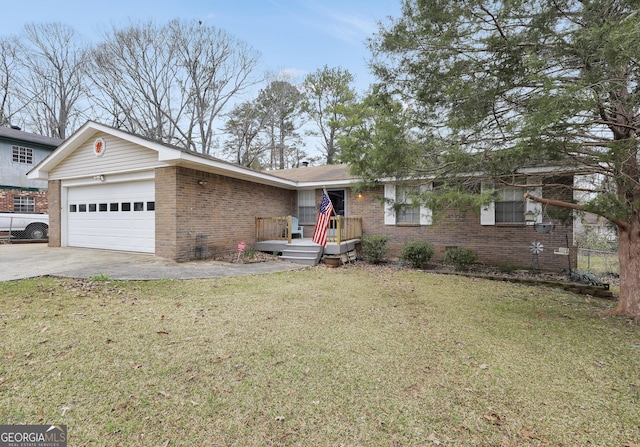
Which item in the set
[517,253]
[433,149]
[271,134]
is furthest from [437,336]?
[271,134]

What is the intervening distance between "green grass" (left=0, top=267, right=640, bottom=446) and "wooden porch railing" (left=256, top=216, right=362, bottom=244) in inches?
200

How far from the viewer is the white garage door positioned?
923 centimetres

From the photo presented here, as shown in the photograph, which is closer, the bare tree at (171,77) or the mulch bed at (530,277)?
the mulch bed at (530,277)

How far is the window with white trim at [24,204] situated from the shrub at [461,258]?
72.1 feet

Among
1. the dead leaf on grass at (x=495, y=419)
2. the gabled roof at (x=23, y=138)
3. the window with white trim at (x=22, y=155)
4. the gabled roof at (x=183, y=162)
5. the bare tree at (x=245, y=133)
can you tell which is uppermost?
the bare tree at (x=245, y=133)

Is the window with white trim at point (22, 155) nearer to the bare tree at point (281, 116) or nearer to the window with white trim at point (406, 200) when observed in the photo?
the bare tree at point (281, 116)

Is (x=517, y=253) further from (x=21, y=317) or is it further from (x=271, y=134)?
(x=271, y=134)

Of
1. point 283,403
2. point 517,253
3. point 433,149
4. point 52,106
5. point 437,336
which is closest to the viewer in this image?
point 283,403

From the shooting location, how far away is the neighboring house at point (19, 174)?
16656 mm

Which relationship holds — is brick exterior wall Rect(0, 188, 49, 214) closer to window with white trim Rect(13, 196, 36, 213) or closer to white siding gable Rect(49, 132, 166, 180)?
window with white trim Rect(13, 196, 36, 213)

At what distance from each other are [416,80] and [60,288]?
7.29m

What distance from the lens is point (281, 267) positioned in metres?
8.60

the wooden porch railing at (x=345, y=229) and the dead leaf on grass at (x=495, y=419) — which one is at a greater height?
the wooden porch railing at (x=345, y=229)

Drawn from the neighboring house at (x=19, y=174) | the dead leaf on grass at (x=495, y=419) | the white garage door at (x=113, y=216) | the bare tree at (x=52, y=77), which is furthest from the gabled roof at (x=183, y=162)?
the bare tree at (x=52, y=77)
